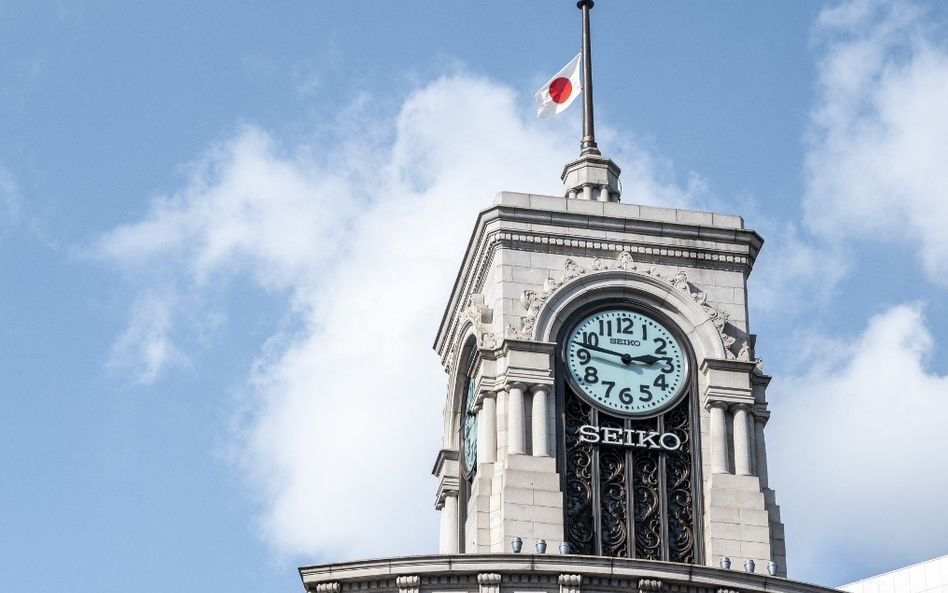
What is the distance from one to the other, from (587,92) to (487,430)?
546 inches

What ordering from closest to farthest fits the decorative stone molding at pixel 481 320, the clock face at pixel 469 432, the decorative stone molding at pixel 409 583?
the decorative stone molding at pixel 409 583
the decorative stone molding at pixel 481 320
the clock face at pixel 469 432

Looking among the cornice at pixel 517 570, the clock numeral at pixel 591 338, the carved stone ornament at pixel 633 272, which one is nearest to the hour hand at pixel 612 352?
the clock numeral at pixel 591 338

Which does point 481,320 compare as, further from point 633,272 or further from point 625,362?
point 633,272

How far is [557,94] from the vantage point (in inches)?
2965

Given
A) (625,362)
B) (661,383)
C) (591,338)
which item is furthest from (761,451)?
(591,338)

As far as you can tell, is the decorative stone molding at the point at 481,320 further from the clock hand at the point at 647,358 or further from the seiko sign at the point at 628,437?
the clock hand at the point at 647,358

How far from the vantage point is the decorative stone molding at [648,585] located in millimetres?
60875

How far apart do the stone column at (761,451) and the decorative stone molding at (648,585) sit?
791 cm

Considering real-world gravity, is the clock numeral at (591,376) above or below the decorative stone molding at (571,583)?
above

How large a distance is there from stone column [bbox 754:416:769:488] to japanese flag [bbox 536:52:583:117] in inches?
→ 507

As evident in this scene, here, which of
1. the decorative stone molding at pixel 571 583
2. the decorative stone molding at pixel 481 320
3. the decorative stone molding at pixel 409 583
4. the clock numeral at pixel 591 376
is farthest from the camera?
the decorative stone molding at pixel 481 320

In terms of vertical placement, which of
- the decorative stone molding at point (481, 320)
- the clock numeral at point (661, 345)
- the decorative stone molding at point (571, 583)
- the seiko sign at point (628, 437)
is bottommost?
the decorative stone molding at point (571, 583)

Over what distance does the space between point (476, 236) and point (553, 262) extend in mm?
2870

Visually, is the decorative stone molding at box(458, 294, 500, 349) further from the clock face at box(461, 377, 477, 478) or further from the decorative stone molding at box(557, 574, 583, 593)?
the decorative stone molding at box(557, 574, 583, 593)
